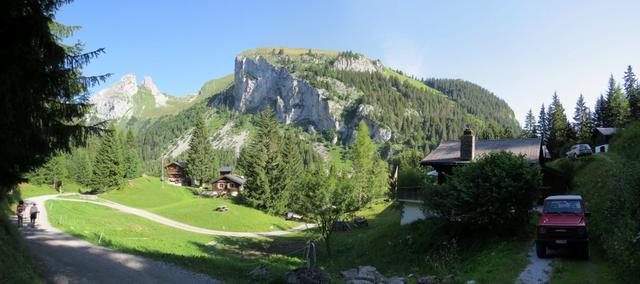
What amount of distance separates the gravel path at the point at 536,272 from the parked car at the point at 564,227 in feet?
1.57

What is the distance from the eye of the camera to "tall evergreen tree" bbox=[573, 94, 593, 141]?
3492 inches

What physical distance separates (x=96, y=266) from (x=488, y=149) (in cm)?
2938

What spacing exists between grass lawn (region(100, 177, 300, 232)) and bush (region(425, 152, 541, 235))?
39.0m

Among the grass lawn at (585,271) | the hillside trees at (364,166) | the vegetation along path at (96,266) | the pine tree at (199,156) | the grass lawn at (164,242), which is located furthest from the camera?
the pine tree at (199,156)

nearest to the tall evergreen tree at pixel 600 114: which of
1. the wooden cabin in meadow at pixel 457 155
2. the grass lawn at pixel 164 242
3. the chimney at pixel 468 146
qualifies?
the wooden cabin in meadow at pixel 457 155

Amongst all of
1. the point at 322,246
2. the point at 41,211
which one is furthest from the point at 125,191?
the point at 322,246

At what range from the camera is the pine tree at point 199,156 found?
10669cm

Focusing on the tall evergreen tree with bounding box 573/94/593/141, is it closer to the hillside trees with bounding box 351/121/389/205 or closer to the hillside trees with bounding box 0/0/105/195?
the hillside trees with bounding box 351/121/389/205

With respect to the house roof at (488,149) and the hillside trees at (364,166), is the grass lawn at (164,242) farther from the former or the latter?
the hillside trees at (364,166)

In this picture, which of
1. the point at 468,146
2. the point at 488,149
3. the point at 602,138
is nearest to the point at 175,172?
the point at 602,138

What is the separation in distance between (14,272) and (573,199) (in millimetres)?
21855

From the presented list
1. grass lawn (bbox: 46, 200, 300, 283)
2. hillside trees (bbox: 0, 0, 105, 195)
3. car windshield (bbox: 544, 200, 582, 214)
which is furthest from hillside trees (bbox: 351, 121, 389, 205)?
hillside trees (bbox: 0, 0, 105, 195)

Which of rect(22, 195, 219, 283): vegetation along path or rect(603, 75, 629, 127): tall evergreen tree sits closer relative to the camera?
rect(22, 195, 219, 283): vegetation along path

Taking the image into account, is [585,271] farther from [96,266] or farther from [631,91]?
[631,91]
